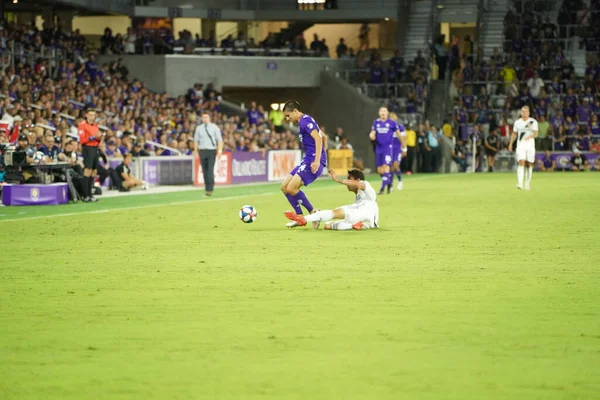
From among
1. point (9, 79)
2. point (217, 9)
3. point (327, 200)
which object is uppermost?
point (217, 9)

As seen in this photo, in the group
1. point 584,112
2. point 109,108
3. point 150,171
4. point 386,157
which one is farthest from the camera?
point 584,112

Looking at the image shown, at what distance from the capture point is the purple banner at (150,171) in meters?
32.9

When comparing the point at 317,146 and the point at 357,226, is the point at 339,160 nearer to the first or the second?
the point at 357,226

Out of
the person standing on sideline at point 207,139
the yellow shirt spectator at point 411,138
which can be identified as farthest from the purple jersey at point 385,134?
the yellow shirt spectator at point 411,138

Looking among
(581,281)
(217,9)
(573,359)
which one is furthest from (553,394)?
(217,9)

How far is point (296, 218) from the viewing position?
16766 mm

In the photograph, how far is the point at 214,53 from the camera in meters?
49.7

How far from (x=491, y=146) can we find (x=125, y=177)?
69.9ft

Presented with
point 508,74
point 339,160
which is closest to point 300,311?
point 339,160

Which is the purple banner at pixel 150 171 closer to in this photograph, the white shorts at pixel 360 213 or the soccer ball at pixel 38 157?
the soccer ball at pixel 38 157

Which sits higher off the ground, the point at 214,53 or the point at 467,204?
the point at 214,53

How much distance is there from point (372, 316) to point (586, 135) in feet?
130

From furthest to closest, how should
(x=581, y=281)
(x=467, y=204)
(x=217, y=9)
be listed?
1. (x=217, y=9)
2. (x=467, y=204)
3. (x=581, y=281)

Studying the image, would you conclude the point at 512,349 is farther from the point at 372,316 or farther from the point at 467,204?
the point at 467,204
